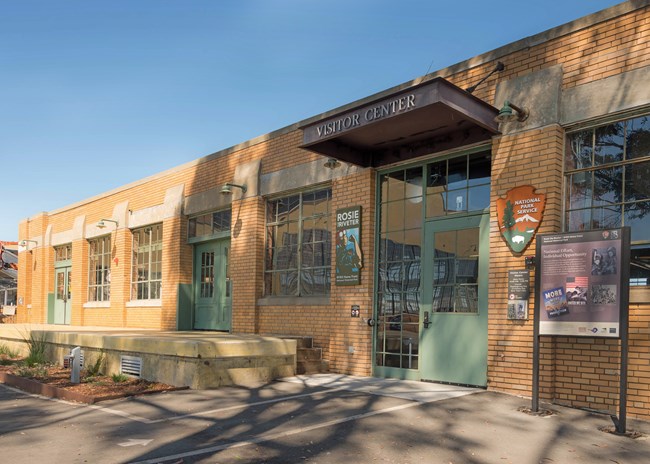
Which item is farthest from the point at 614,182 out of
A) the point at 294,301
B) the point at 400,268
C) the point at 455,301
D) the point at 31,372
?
the point at 31,372

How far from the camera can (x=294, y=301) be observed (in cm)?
1244

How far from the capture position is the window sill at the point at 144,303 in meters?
16.6

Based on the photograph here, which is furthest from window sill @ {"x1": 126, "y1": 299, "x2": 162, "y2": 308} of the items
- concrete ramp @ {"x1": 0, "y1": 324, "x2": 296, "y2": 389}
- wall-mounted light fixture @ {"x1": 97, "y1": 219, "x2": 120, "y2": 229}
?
concrete ramp @ {"x1": 0, "y1": 324, "x2": 296, "y2": 389}

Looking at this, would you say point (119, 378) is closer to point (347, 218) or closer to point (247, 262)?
point (247, 262)

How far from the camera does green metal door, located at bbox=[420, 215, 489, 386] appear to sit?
357 inches

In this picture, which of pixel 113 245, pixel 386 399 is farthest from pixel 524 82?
pixel 113 245

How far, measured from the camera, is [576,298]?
7.01m

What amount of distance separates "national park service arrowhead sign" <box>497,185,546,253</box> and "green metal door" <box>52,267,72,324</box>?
691 inches

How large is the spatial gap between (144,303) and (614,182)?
13.2 metres

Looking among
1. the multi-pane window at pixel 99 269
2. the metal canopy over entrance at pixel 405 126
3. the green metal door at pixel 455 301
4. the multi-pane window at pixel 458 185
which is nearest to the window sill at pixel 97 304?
the multi-pane window at pixel 99 269

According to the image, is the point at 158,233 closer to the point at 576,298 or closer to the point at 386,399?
the point at 386,399

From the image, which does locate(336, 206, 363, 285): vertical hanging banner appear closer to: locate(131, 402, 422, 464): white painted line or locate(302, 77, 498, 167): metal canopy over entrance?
locate(302, 77, 498, 167): metal canopy over entrance

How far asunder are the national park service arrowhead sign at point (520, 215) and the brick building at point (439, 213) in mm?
63

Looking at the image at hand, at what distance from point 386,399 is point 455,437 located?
197 centimetres
